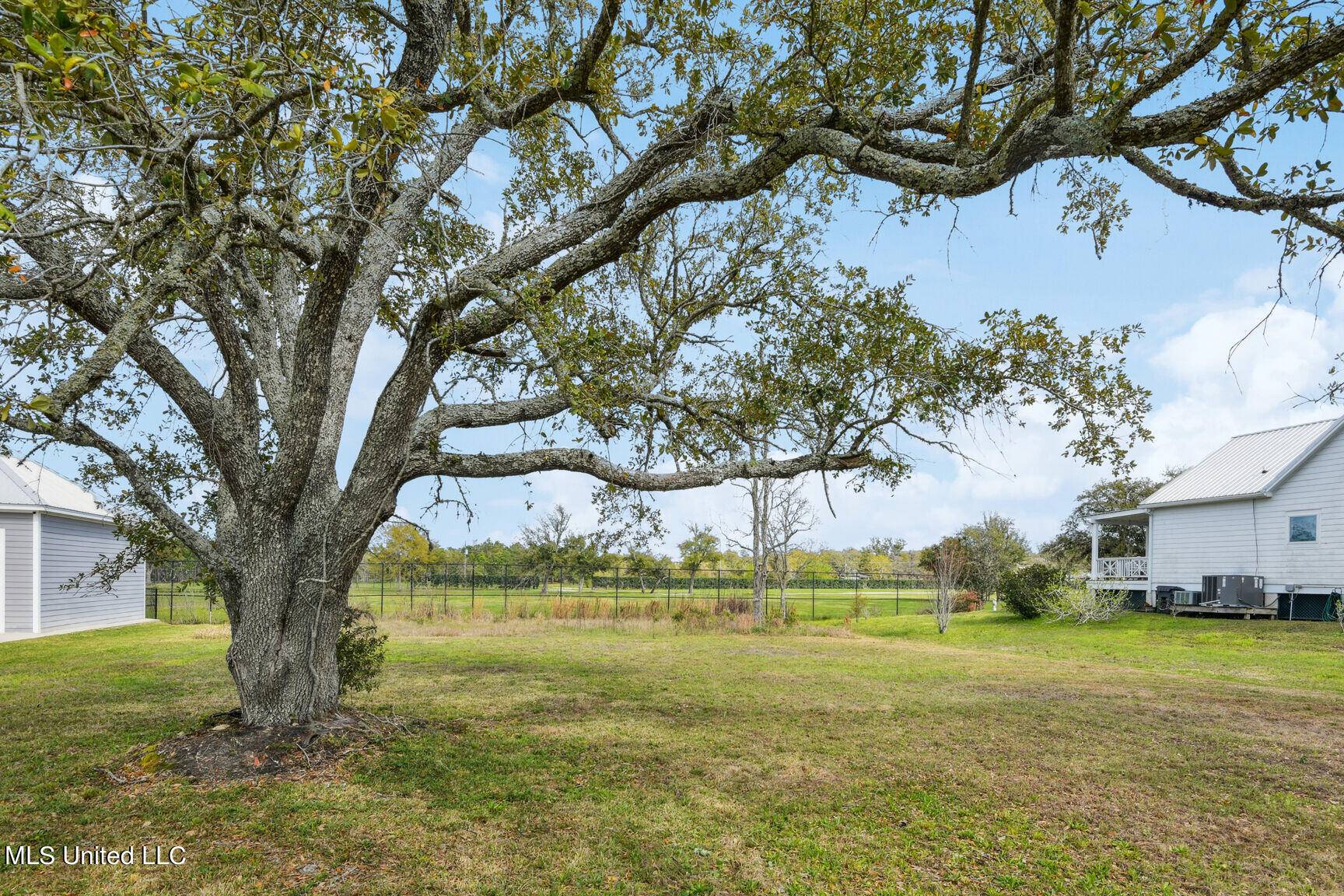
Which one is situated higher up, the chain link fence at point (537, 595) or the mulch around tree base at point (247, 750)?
the mulch around tree base at point (247, 750)

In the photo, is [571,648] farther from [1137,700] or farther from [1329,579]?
[1329,579]

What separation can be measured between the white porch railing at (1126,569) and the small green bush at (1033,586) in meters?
3.47

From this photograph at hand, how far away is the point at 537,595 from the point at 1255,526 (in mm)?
32335

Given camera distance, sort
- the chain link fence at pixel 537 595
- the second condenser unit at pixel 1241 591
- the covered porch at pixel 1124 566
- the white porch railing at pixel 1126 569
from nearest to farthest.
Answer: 1. the second condenser unit at pixel 1241 591
2. the chain link fence at pixel 537 595
3. the covered porch at pixel 1124 566
4. the white porch railing at pixel 1126 569

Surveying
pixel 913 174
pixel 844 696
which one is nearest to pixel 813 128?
pixel 913 174

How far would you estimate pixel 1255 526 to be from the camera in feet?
69.7

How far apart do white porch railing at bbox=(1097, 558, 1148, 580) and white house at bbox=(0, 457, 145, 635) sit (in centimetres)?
3065

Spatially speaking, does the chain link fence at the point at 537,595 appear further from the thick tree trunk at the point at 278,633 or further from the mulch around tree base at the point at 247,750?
the mulch around tree base at the point at 247,750

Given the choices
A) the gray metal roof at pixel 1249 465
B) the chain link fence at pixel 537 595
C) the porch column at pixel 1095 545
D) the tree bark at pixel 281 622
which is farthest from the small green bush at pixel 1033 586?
the tree bark at pixel 281 622

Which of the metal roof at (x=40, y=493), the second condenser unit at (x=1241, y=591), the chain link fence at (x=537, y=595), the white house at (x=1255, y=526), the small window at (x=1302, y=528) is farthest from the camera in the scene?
the chain link fence at (x=537, y=595)

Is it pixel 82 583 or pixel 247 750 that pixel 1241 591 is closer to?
pixel 247 750

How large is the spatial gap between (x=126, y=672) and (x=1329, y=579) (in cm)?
2772

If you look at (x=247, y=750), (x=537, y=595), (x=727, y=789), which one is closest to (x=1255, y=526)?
(x=727, y=789)

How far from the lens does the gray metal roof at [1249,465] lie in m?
20.6
